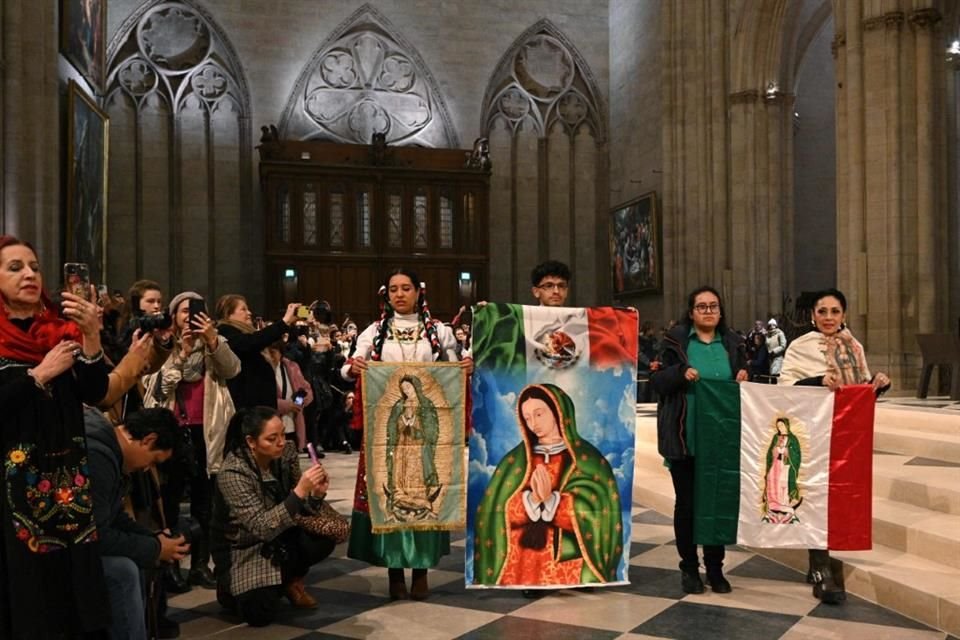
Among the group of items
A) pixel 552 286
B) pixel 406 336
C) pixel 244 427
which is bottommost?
pixel 244 427

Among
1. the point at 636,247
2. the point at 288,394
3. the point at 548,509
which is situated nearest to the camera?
the point at 548,509

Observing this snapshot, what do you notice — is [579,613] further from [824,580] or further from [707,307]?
[707,307]

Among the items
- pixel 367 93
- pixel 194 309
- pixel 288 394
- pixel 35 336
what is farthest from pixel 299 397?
pixel 367 93

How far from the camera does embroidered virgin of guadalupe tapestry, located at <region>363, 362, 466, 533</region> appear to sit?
15.0 ft

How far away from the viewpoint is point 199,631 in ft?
13.6

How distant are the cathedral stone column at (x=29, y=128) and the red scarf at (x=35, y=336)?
29.1 feet

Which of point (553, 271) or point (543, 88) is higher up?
point (543, 88)

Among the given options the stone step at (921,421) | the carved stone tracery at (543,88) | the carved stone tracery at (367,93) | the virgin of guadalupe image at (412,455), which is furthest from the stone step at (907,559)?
the carved stone tracery at (543,88)

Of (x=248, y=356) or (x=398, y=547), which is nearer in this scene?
(x=398, y=547)

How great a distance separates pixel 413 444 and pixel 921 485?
318cm

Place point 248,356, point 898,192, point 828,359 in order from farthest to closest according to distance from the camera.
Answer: point 898,192 < point 248,356 < point 828,359

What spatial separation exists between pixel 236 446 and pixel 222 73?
19.0 m

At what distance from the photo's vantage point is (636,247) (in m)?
21.6

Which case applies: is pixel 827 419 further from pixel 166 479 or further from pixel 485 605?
pixel 166 479
